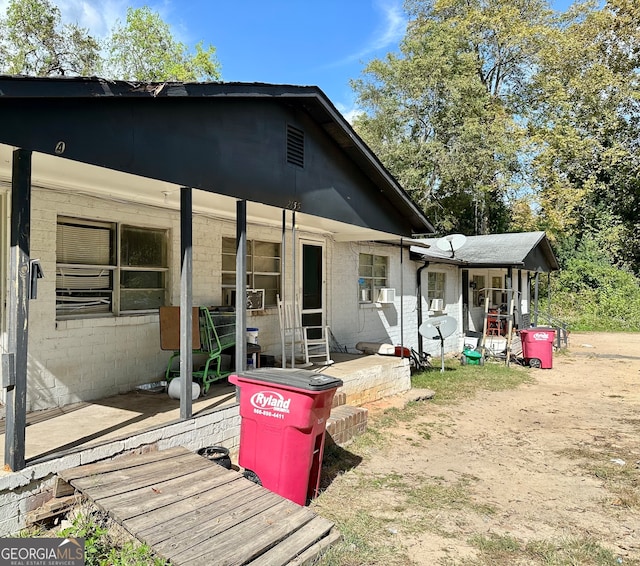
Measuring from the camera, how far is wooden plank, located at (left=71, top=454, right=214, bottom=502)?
10.8ft

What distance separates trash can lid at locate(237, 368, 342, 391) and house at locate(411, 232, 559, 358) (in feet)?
27.8

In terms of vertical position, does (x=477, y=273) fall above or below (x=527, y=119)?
below

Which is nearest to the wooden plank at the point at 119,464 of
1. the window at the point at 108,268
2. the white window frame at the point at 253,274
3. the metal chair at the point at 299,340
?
the window at the point at 108,268

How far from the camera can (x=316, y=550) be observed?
3.16 m

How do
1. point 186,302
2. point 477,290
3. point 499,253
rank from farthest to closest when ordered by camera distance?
point 477,290 → point 499,253 → point 186,302

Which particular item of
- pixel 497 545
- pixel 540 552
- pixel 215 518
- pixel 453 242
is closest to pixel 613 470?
pixel 540 552

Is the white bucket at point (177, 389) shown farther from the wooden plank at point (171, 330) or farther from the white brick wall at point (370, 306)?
the white brick wall at point (370, 306)

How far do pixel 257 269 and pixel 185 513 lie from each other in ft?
16.8

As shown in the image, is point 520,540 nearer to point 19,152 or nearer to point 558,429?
point 558,429

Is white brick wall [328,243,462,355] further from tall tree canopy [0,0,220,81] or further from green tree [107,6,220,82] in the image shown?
green tree [107,6,220,82]

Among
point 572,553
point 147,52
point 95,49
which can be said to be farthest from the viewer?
point 147,52

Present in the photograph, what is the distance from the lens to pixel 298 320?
28.2ft

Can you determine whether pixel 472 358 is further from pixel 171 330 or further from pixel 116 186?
pixel 116 186

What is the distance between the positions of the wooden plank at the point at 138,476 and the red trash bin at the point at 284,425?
44 cm
